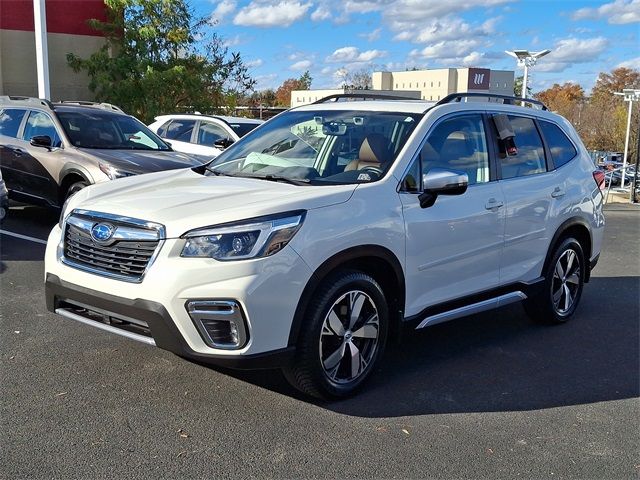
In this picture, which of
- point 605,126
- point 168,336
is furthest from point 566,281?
point 605,126

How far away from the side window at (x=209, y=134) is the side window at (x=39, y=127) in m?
3.26

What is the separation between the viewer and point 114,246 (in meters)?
3.77

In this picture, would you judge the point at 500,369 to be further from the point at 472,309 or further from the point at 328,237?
the point at 328,237

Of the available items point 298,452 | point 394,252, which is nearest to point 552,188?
point 394,252

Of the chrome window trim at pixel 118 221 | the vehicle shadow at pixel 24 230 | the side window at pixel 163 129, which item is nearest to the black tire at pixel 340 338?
the chrome window trim at pixel 118 221

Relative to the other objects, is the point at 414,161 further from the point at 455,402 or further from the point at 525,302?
the point at 525,302

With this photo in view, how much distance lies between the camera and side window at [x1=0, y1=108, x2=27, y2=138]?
9758 mm

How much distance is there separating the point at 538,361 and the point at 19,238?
650 cm

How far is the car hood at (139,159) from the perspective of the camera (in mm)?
8398

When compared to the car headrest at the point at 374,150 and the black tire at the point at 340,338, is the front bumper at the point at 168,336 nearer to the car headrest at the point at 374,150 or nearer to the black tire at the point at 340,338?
the black tire at the point at 340,338

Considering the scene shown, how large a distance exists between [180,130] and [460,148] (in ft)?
28.6

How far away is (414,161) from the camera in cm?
444

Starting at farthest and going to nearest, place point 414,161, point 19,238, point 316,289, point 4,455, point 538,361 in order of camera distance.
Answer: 1. point 19,238
2. point 538,361
3. point 414,161
4. point 316,289
5. point 4,455

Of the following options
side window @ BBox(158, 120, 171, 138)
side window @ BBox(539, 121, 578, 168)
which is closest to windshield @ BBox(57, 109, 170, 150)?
side window @ BBox(158, 120, 171, 138)
